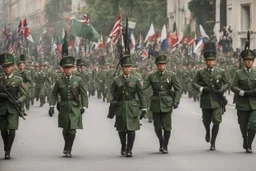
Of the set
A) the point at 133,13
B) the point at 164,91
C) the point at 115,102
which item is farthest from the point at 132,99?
the point at 133,13

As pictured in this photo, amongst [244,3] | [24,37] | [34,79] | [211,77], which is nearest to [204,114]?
[211,77]

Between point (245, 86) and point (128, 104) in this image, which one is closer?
point (128, 104)

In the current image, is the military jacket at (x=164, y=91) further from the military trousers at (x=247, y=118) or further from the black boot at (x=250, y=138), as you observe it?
the black boot at (x=250, y=138)

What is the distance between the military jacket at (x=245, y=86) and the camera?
1473cm

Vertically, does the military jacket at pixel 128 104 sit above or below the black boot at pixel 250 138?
above

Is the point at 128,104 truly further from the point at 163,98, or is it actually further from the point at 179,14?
the point at 179,14

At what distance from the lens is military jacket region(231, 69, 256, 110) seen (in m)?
14.7

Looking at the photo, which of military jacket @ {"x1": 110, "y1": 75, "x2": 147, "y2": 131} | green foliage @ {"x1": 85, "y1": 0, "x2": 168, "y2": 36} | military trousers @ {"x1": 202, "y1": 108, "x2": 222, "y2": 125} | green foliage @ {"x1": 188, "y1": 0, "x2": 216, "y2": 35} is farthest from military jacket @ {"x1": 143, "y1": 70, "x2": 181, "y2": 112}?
green foliage @ {"x1": 85, "y1": 0, "x2": 168, "y2": 36}

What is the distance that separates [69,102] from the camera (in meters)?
14.5

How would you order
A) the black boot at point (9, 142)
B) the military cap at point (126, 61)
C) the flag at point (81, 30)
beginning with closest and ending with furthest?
the black boot at point (9, 142), the military cap at point (126, 61), the flag at point (81, 30)

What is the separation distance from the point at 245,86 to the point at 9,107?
3850mm

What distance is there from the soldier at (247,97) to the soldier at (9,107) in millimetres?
3510

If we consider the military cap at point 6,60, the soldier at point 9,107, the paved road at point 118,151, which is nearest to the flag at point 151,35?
the paved road at point 118,151

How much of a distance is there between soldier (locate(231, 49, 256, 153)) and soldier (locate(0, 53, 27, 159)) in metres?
3.51
